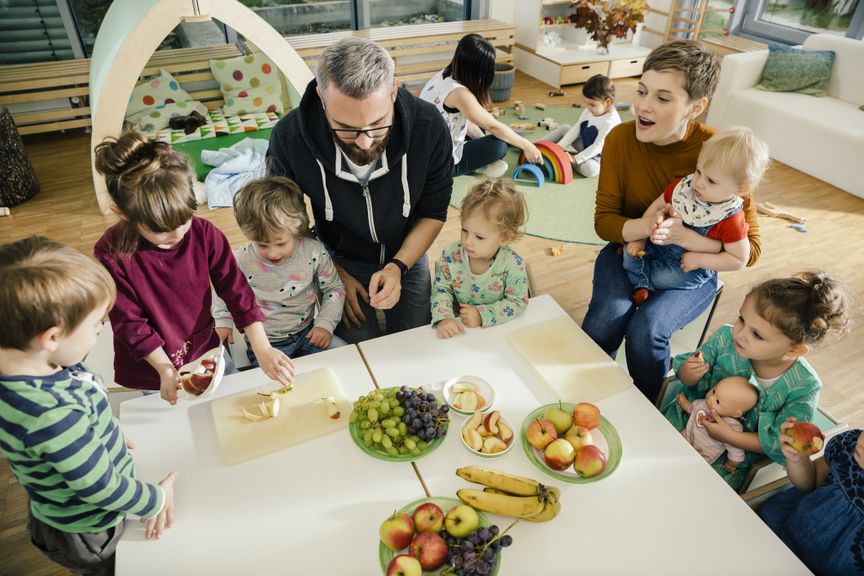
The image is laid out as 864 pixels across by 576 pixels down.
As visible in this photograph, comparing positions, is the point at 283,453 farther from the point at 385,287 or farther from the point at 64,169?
the point at 64,169

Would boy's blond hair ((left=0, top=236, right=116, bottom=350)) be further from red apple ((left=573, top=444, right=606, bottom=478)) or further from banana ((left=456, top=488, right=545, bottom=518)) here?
red apple ((left=573, top=444, right=606, bottom=478))

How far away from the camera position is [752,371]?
1.53m

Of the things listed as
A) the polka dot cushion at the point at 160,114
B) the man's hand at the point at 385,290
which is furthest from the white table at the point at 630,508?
the polka dot cushion at the point at 160,114

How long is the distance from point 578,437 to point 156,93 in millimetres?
4355

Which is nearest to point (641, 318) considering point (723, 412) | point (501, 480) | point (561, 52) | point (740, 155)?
point (723, 412)

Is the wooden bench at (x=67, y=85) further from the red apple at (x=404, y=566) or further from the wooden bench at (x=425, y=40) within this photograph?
the red apple at (x=404, y=566)

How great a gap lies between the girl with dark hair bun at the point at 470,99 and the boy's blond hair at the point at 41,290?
234 centimetres

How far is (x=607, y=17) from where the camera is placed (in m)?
5.32

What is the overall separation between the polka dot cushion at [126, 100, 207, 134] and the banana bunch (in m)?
4.02

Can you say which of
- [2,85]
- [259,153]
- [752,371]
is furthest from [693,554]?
[2,85]

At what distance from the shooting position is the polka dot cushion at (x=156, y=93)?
4316 millimetres

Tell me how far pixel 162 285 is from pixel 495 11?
5.40 metres

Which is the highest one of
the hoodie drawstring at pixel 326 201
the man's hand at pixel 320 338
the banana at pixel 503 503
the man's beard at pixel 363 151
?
the man's beard at pixel 363 151

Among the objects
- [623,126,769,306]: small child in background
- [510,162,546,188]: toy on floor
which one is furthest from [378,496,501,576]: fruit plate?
[510,162,546,188]: toy on floor
